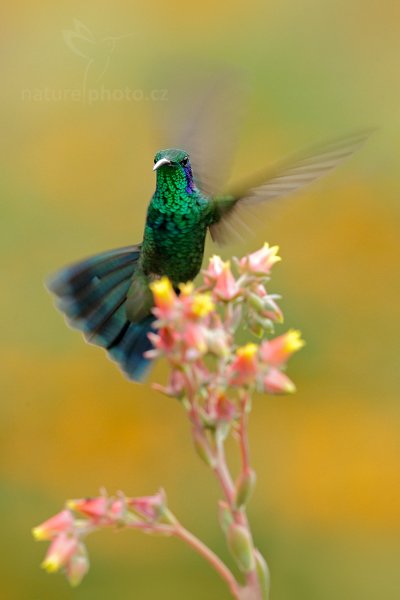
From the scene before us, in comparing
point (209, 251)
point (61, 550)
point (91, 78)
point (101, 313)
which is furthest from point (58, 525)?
point (91, 78)

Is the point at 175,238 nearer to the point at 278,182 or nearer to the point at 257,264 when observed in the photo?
the point at 278,182

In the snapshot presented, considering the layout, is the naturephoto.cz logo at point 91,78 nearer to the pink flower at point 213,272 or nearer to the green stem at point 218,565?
the pink flower at point 213,272

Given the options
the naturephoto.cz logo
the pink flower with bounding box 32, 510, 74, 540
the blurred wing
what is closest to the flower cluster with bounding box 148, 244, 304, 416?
the pink flower with bounding box 32, 510, 74, 540

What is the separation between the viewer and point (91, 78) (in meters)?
6.67

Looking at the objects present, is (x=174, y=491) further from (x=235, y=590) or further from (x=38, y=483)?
(x=235, y=590)

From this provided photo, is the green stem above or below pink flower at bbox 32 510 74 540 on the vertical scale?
below

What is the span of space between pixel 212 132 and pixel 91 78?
3275 millimetres

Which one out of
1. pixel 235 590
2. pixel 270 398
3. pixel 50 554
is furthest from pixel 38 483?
pixel 235 590

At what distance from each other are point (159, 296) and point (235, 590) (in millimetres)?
539

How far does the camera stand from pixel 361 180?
6.13 m

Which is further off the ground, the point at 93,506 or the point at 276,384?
the point at 276,384

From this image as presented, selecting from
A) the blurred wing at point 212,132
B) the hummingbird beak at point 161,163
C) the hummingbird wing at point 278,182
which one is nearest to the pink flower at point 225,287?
the hummingbird wing at point 278,182

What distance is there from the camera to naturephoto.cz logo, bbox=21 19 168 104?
649 cm

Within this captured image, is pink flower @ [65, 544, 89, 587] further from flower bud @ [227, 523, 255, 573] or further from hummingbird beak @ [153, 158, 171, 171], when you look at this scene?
hummingbird beak @ [153, 158, 171, 171]
